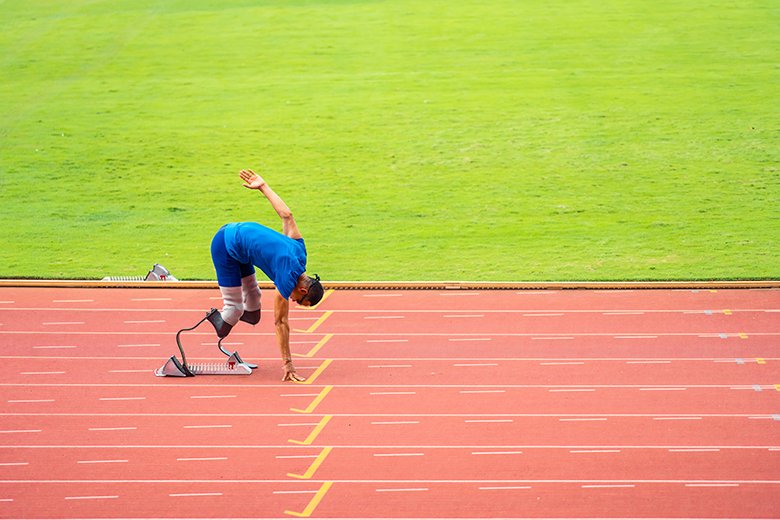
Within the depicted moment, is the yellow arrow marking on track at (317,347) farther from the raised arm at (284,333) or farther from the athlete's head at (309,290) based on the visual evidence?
the athlete's head at (309,290)

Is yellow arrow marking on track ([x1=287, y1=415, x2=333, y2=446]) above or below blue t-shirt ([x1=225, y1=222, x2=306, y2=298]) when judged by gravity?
below

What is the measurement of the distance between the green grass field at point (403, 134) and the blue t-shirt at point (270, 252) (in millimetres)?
3821

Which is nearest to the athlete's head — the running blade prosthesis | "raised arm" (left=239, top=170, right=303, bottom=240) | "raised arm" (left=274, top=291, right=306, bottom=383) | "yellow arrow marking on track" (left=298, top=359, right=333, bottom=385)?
"raised arm" (left=274, top=291, right=306, bottom=383)

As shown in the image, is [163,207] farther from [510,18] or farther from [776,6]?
[776,6]

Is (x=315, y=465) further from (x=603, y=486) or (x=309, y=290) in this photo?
(x=603, y=486)

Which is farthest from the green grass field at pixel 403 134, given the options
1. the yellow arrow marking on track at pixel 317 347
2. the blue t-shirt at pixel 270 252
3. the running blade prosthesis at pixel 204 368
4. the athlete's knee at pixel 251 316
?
the blue t-shirt at pixel 270 252

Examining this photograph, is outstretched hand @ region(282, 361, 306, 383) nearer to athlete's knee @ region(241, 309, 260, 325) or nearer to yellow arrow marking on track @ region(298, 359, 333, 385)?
yellow arrow marking on track @ region(298, 359, 333, 385)

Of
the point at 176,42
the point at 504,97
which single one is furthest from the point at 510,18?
the point at 176,42

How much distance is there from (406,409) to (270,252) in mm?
1632

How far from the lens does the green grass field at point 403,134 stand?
1484cm

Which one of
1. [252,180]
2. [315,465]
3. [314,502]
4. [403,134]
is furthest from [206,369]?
[403,134]

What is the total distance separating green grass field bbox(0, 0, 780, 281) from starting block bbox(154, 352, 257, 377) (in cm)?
337

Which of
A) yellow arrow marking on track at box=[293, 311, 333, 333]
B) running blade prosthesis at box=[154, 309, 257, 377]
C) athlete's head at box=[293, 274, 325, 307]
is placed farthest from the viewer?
yellow arrow marking on track at box=[293, 311, 333, 333]

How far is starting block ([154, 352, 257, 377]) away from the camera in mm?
10211
